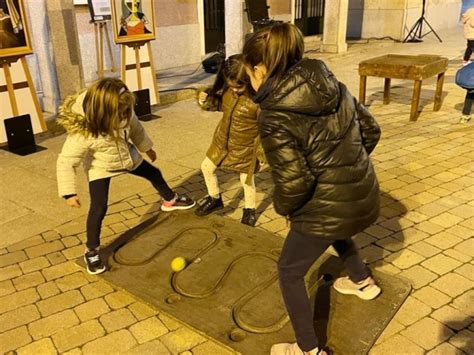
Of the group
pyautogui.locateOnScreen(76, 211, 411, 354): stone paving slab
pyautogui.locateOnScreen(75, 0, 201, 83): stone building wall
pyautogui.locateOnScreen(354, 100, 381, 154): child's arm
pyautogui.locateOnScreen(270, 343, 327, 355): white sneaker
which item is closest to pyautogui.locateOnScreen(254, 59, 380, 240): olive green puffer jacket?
pyautogui.locateOnScreen(354, 100, 381, 154): child's arm

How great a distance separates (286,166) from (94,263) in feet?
6.35

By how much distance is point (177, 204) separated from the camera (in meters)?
4.52

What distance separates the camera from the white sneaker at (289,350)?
2.65 metres

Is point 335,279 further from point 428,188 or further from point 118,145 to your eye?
point 428,188

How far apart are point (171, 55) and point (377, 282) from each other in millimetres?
9207

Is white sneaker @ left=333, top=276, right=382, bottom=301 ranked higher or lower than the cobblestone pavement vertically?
higher

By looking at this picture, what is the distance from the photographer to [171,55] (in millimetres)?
11562

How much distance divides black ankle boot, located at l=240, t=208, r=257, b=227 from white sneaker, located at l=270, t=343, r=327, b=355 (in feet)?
5.37

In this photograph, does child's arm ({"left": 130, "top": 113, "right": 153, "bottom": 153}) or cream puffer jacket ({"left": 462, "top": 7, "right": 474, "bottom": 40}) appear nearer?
child's arm ({"left": 130, "top": 113, "right": 153, "bottom": 153})

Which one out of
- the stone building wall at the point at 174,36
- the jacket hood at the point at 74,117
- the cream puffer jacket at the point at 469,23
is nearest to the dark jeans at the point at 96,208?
the jacket hood at the point at 74,117

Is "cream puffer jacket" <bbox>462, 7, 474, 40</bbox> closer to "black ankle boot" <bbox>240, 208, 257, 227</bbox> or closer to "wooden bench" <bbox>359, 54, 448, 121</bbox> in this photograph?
"wooden bench" <bbox>359, 54, 448, 121</bbox>

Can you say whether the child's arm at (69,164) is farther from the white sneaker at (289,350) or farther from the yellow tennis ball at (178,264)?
the white sneaker at (289,350)

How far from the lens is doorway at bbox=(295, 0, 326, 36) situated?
15484mm

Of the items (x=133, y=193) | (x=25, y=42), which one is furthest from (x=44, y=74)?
(x=133, y=193)
